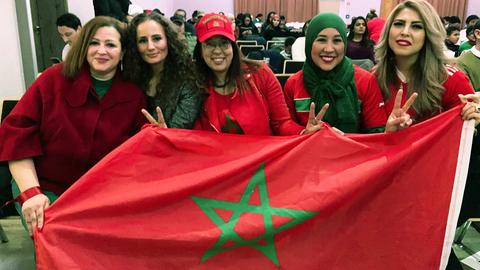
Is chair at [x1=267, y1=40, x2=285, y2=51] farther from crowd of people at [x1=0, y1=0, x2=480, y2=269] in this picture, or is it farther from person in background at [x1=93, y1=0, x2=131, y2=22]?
crowd of people at [x1=0, y1=0, x2=480, y2=269]

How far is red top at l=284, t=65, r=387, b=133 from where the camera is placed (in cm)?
232

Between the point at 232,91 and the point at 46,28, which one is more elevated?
the point at 46,28

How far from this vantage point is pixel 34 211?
1.89 m

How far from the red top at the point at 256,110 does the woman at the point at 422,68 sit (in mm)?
557

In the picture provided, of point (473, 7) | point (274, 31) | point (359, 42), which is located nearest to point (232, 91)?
point (359, 42)

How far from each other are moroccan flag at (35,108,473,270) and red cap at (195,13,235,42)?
0.65 meters

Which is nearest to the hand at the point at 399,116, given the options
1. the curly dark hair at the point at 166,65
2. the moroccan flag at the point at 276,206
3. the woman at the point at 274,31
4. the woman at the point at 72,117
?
the moroccan flag at the point at 276,206

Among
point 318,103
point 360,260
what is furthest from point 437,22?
point 360,260

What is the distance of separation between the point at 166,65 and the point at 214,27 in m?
0.35

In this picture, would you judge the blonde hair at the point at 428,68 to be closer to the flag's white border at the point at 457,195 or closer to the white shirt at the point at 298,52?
the flag's white border at the point at 457,195

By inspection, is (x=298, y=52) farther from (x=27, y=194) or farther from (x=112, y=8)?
(x=27, y=194)

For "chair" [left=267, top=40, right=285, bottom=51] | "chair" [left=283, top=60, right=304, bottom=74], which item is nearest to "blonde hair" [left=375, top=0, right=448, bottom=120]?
"chair" [left=283, top=60, right=304, bottom=74]

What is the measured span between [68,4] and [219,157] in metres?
5.04

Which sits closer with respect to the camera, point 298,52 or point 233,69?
point 233,69
